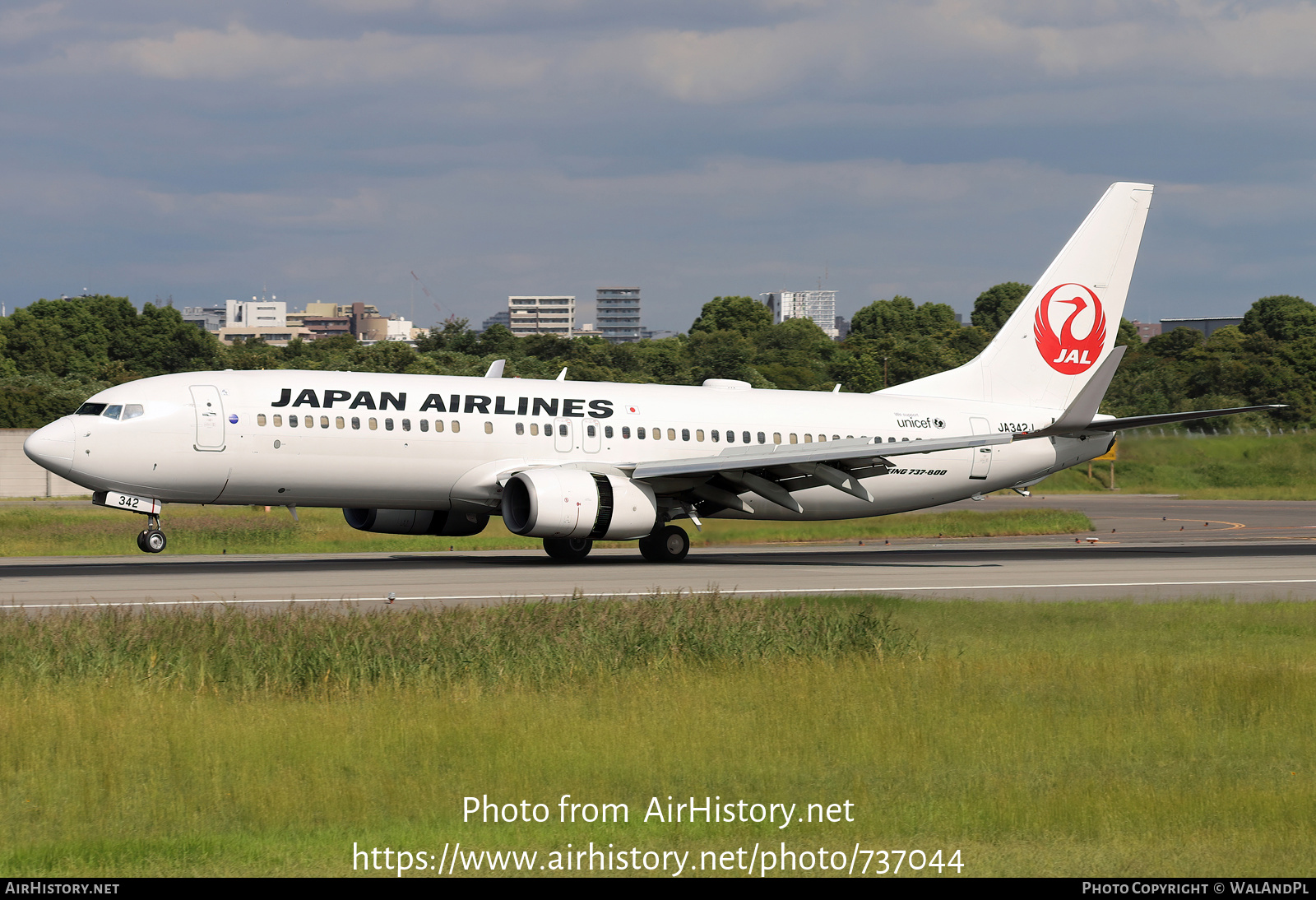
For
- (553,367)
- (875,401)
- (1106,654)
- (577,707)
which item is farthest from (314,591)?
(553,367)

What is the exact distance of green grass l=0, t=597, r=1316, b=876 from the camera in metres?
9.22

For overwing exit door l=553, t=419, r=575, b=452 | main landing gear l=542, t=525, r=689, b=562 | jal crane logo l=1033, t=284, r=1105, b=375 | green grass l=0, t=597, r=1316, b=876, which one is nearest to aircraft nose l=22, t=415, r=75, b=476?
main landing gear l=542, t=525, r=689, b=562

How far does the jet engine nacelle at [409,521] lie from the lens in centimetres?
3350

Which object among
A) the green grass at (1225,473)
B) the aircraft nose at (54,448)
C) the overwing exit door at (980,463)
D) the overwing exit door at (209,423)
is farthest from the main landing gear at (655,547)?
the green grass at (1225,473)

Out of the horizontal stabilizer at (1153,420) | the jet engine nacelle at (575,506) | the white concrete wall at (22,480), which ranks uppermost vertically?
the horizontal stabilizer at (1153,420)

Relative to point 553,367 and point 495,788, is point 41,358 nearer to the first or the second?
point 553,367

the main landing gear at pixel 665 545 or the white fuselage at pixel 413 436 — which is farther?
the main landing gear at pixel 665 545

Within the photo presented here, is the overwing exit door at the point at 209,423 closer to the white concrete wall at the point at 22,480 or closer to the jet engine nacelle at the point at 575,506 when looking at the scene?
the jet engine nacelle at the point at 575,506

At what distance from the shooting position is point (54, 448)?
28828 millimetres

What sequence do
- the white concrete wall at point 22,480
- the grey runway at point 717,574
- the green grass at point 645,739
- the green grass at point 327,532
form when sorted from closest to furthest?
the green grass at point 645,739 < the grey runway at point 717,574 < the green grass at point 327,532 < the white concrete wall at point 22,480

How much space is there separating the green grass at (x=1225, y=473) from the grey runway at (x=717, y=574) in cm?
2944

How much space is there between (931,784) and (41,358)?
142 metres

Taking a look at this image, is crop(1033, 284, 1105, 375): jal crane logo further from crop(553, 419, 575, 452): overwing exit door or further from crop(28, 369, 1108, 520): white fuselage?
crop(553, 419, 575, 452): overwing exit door

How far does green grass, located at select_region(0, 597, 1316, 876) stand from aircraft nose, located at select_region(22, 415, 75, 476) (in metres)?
12.0
